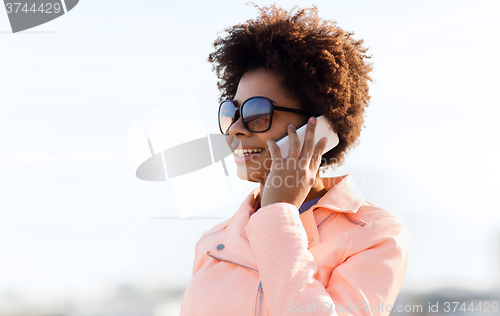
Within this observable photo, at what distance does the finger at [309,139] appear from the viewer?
255 centimetres

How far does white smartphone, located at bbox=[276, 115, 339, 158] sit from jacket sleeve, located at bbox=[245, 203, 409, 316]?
21.7 inches

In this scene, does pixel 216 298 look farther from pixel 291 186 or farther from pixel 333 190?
pixel 333 190

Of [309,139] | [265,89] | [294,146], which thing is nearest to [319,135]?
[309,139]

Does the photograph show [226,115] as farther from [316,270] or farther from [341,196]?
[316,270]

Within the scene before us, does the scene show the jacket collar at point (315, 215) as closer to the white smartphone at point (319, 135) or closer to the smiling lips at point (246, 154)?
the white smartphone at point (319, 135)

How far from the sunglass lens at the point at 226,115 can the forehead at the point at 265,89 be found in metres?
0.07

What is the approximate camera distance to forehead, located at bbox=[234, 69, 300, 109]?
2930 millimetres

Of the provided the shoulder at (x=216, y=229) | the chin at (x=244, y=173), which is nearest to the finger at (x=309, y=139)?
the chin at (x=244, y=173)

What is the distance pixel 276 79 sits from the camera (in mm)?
2994

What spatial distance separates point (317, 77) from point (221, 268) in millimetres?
1531

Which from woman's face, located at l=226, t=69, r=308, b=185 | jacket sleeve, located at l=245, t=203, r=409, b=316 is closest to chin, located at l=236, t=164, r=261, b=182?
woman's face, located at l=226, t=69, r=308, b=185

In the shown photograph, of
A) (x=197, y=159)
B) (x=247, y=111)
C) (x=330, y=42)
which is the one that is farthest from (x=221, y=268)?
(x=197, y=159)

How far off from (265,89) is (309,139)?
1.88ft

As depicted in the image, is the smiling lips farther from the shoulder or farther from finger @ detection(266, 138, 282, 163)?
the shoulder
